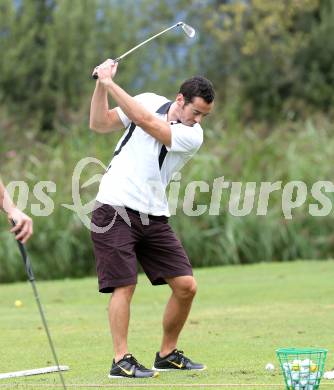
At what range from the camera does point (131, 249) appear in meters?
8.22

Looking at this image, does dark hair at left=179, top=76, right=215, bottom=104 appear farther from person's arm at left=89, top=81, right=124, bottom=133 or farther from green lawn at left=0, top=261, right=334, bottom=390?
green lawn at left=0, top=261, right=334, bottom=390

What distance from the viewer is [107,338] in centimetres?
1060

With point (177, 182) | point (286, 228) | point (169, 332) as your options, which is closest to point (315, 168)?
point (286, 228)

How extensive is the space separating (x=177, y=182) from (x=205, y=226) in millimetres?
953

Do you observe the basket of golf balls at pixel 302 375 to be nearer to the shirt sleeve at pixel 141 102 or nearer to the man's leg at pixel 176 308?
the man's leg at pixel 176 308

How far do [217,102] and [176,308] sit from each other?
19141 millimetres

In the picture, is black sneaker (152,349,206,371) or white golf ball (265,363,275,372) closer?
white golf ball (265,363,275,372)

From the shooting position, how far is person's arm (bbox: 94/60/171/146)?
Answer: 7.86 meters

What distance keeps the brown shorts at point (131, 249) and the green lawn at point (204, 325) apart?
28.7 inches

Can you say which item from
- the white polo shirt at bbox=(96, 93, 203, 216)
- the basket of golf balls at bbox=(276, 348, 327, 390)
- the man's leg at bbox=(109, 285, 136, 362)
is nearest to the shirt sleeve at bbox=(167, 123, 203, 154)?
the white polo shirt at bbox=(96, 93, 203, 216)

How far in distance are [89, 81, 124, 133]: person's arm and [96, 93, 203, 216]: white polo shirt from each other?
219 millimetres

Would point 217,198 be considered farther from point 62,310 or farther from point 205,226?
point 62,310

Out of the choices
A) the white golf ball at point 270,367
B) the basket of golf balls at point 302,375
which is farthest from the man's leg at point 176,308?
the basket of golf balls at point 302,375

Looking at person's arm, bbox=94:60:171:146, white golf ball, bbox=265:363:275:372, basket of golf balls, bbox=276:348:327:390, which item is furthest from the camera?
white golf ball, bbox=265:363:275:372
